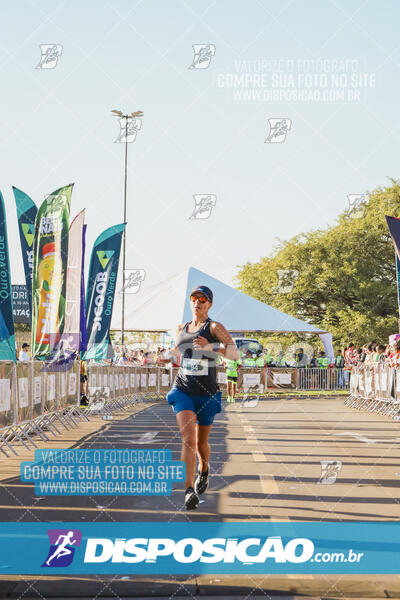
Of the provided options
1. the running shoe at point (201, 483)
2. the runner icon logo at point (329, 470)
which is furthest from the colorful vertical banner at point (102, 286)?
the running shoe at point (201, 483)

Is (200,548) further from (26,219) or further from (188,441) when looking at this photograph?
(26,219)

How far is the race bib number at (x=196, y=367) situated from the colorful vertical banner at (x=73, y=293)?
378 inches

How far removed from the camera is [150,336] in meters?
47.6

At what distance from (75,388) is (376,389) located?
865cm

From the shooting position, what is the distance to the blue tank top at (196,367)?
781cm

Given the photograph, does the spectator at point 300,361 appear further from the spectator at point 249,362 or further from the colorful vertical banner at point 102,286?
the colorful vertical banner at point 102,286

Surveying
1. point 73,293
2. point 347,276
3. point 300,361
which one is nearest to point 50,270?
point 73,293

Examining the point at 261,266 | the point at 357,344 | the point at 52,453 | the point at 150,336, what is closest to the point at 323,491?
the point at 52,453

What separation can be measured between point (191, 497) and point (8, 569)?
2.27 meters

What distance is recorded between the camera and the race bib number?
307 inches

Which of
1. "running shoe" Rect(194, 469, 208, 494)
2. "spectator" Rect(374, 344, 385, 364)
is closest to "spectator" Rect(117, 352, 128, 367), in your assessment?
"spectator" Rect(374, 344, 385, 364)

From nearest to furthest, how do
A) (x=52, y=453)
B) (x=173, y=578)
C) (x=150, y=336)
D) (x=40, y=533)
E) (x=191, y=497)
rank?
(x=173, y=578), (x=40, y=533), (x=191, y=497), (x=52, y=453), (x=150, y=336)

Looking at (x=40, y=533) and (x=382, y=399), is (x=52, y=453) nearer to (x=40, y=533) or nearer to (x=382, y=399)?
→ (x=40, y=533)

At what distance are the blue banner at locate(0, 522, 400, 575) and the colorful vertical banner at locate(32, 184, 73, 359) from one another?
10750mm
